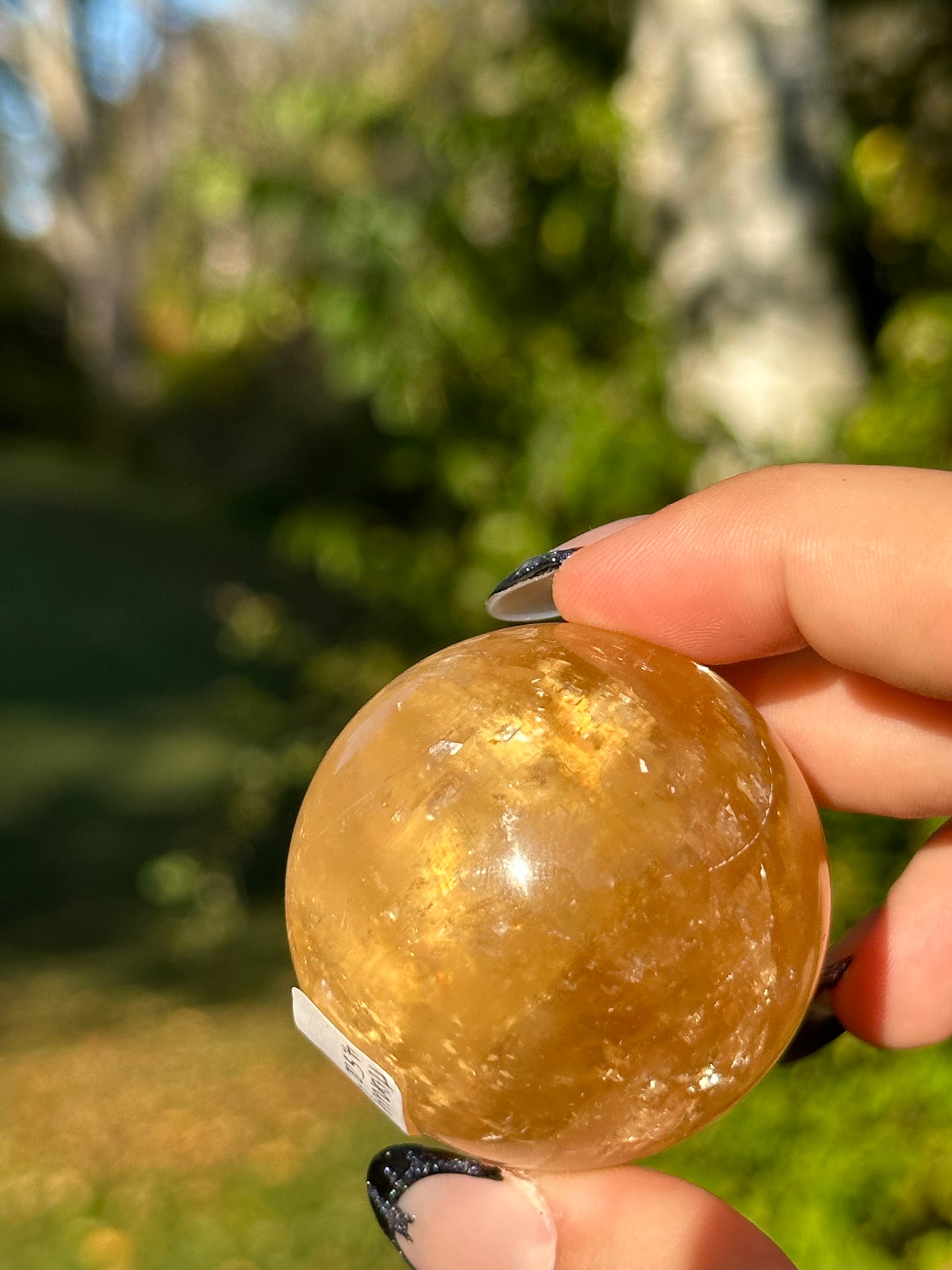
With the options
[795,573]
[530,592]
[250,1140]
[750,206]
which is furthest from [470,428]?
[250,1140]

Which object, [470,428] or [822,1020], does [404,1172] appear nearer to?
[822,1020]

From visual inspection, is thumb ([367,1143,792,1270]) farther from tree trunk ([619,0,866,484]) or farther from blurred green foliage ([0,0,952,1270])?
tree trunk ([619,0,866,484])

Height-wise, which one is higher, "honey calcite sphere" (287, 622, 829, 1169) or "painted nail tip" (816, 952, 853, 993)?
"honey calcite sphere" (287, 622, 829, 1169)

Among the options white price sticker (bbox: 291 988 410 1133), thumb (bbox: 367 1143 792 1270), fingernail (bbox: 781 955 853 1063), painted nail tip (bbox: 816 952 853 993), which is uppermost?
white price sticker (bbox: 291 988 410 1133)

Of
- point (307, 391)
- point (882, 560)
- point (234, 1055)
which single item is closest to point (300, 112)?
point (882, 560)

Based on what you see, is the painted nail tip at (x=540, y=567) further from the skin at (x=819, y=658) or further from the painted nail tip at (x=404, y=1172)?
the painted nail tip at (x=404, y=1172)

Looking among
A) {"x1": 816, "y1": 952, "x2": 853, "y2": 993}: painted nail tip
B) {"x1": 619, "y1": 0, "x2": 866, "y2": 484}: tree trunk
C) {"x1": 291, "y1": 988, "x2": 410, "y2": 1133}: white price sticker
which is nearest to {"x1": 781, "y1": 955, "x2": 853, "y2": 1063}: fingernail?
{"x1": 816, "y1": 952, "x2": 853, "y2": 993}: painted nail tip
